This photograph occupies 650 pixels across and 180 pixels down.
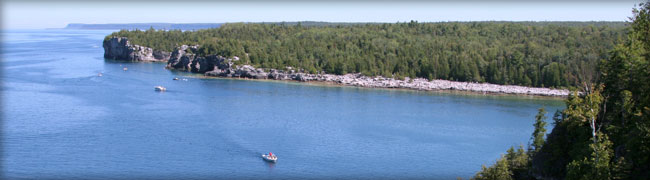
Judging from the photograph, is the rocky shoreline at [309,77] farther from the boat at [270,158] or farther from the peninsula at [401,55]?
the boat at [270,158]

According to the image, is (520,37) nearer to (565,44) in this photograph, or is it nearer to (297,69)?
(565,44)

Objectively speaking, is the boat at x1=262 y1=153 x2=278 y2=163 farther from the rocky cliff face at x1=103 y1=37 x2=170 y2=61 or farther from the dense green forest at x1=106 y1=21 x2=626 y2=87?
the rocky cliff face at x1=103 y1=37 x2=170 y2=61

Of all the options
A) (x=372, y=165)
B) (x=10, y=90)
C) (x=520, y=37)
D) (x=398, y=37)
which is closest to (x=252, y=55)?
(x=398, y=37)

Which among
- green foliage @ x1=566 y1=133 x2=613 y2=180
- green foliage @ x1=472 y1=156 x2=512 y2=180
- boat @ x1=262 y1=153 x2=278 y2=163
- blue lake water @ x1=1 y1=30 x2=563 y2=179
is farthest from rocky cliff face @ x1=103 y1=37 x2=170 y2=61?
green foliage @ x1=566 y1=133 x2=613 y2=180

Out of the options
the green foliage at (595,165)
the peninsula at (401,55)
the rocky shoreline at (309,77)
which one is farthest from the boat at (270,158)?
the peninsula at (401,55)

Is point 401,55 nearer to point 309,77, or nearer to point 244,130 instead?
point 309,77
